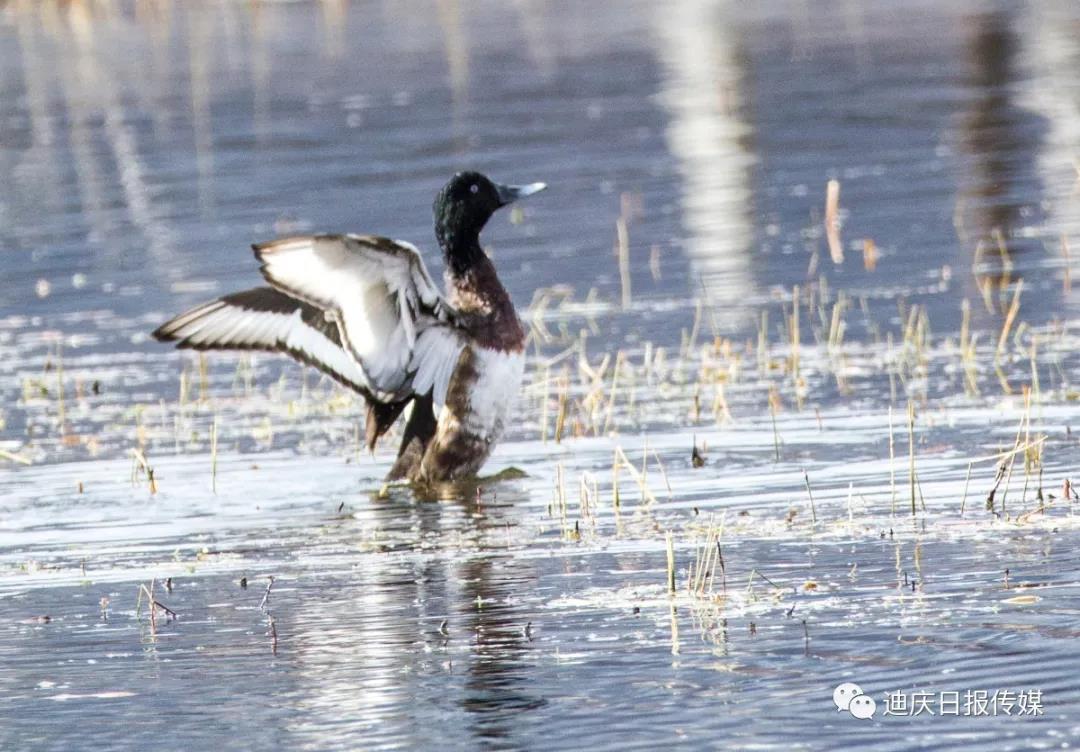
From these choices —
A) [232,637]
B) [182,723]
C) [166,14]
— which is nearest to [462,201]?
[232,637]

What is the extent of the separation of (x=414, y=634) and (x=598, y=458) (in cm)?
311

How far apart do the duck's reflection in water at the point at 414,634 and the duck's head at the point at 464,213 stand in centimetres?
136

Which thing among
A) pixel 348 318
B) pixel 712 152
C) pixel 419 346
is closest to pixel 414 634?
pixel 348 318

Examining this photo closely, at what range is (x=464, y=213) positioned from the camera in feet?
31.1

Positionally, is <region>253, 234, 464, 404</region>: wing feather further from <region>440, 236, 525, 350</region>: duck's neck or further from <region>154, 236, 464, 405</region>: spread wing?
<region>440, 236, 525, 350</region>: duck's neck

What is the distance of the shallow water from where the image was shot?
5.58 m

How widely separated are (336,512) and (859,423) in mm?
2281

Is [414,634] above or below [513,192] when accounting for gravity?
below

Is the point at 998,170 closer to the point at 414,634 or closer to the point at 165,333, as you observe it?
the point at 165,333

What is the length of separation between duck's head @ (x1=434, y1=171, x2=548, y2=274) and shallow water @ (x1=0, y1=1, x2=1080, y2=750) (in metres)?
0.87

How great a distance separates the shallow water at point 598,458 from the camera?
18.3ft

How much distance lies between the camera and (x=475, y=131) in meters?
24.7

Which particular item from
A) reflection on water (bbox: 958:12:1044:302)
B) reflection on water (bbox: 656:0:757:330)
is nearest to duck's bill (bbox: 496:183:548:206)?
reflection on water (bbox: 656:0:757:330)

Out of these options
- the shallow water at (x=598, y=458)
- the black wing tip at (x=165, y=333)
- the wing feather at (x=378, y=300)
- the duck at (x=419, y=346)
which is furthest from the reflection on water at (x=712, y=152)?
the black wing tip at (x=165, y=333)
